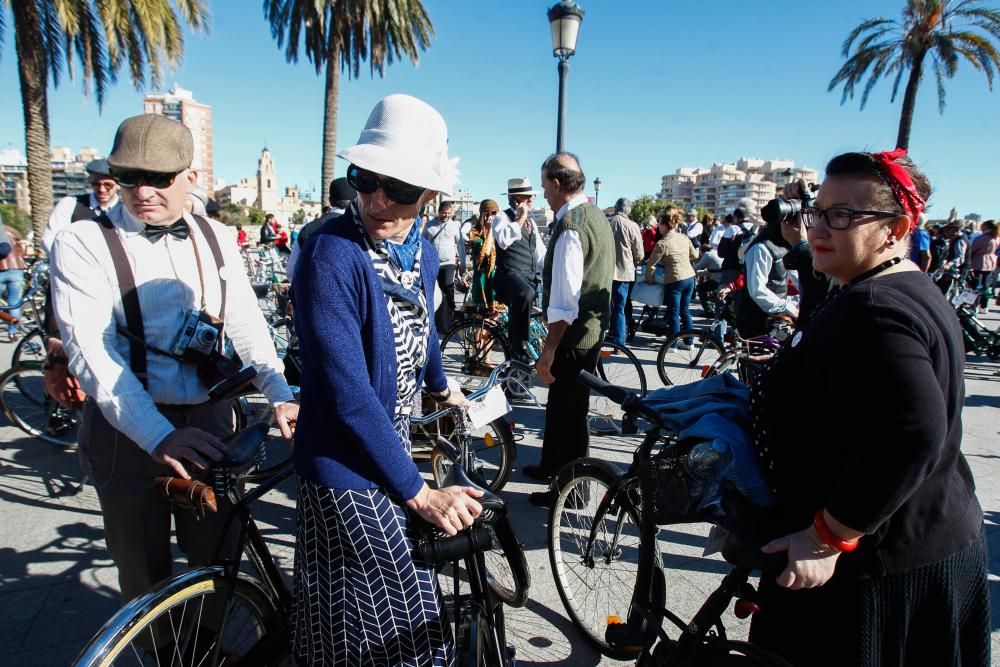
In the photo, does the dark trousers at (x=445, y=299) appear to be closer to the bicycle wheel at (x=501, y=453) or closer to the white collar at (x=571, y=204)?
the bicycle wheel at (x=501, y=453)

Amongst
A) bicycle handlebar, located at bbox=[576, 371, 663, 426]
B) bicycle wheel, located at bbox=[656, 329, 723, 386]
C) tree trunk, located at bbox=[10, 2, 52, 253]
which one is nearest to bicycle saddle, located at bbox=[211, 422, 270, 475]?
bicycle handlebar, located at bbox=[576, 371, 663, 426]

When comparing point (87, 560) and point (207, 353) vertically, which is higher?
point (207, 353)

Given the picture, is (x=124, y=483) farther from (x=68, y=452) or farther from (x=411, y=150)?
(x=68, y=452)

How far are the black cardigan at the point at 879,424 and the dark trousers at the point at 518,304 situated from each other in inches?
205

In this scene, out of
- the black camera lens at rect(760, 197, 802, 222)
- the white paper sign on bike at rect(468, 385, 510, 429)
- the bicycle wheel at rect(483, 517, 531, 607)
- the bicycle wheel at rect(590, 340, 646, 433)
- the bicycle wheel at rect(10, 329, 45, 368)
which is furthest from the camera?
the bicycle wheel at rect(590, 340, 646, 433)

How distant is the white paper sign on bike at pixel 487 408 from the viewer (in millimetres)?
2492

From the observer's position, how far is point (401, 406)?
1.71 m

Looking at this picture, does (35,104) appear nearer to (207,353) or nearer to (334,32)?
(334,32)

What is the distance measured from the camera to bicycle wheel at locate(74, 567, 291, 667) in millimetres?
1534

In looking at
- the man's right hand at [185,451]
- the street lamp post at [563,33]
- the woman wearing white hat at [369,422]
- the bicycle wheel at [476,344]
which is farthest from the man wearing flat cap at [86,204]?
the street lamp post at [563,33]

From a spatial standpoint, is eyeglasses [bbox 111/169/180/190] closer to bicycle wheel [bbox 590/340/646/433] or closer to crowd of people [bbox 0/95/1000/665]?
crowd of people [bbox 0/95/1000/665]

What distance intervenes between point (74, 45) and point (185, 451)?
560 inches

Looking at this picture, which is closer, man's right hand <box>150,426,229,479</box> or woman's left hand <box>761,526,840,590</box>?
woman's left hand <box>761,526,840,590</box>

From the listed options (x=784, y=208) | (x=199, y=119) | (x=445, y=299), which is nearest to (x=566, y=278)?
(x=784, y=208)
